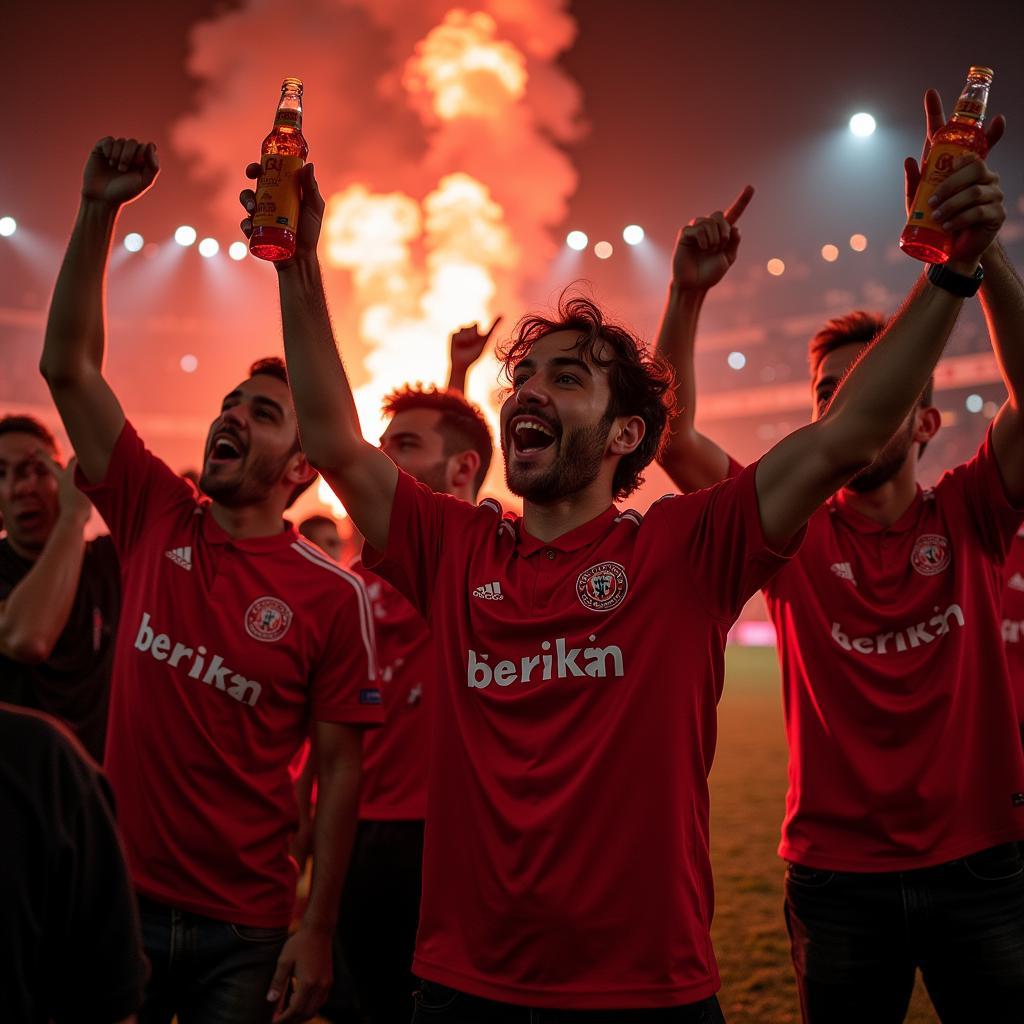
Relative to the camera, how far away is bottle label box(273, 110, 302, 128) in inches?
103

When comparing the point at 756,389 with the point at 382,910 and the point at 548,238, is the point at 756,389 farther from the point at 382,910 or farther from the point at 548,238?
the point at 382,910

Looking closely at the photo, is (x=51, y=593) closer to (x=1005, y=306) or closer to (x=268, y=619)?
(x=268, y=619)

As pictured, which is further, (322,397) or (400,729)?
(400,729)

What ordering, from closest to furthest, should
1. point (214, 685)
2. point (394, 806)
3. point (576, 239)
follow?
point (214, 685) < point (394, 806) < point (576, 239)

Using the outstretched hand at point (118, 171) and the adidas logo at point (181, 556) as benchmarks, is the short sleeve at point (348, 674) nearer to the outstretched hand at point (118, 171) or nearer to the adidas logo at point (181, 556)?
Result: the adidas logo at point (181, 556)

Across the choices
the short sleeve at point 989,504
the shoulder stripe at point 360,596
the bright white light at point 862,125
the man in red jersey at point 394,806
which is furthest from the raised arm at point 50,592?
the bright white light at point 862,125

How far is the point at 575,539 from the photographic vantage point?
231cm

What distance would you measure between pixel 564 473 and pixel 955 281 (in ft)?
3.08

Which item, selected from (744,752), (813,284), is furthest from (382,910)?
(813,284)

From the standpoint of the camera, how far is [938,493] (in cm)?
299

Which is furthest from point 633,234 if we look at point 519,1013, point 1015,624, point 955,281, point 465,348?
point 519,1013

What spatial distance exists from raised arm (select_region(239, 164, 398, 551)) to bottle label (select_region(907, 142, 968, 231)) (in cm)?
131

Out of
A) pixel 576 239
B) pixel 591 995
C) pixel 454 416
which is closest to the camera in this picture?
pixel 591 995

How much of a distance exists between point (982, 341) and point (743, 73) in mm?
16679
